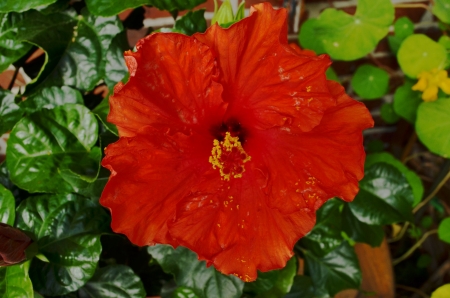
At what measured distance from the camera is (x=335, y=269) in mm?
853

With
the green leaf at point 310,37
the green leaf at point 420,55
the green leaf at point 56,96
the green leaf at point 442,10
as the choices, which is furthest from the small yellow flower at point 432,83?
the green leaf at point 56,96

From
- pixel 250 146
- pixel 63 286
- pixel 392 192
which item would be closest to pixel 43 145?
pixel 63 286

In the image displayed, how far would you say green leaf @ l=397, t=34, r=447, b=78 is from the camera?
107 centimetres

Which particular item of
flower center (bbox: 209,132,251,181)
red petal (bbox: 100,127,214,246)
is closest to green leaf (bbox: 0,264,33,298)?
red petal (bbox: 100,127,214,246)

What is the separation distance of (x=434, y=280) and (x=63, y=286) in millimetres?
1306

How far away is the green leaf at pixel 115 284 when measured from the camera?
2.12 feet

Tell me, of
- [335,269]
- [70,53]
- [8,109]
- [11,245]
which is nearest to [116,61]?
[70,53]

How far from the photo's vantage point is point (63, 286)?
2.01 ft

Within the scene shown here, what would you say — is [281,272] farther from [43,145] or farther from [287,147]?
[43,145]

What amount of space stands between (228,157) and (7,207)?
0.32m

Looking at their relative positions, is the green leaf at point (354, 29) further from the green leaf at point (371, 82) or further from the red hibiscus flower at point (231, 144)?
the red hibiscus flower at point (231, 144)

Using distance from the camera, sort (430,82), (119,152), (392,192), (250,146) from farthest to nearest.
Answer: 1. (430,82)
2. (392,192)
3. (250,146)
4. (119,152)

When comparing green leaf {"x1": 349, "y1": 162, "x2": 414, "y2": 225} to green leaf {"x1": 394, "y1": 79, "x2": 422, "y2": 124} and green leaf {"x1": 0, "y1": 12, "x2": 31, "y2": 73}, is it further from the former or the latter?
green leaf {"x1": 0, "y1": 12, "x2": 31, "y2": 73}

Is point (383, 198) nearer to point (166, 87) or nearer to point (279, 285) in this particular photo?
point (279, 285)
